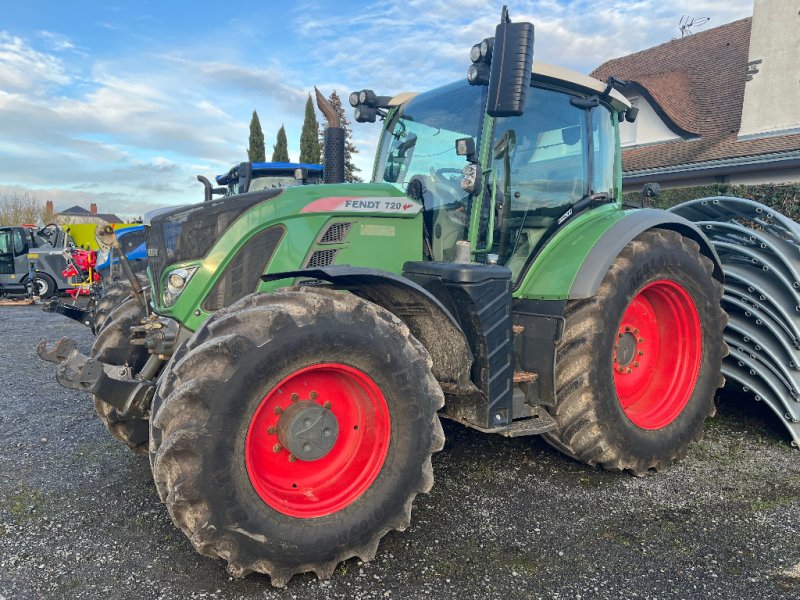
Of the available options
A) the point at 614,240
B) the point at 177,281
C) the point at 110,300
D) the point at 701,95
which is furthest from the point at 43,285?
the point at 701,95

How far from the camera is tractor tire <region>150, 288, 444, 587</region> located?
2387 mm

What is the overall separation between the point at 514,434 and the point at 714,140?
13.5m

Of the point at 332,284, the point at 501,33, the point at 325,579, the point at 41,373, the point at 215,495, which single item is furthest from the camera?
the point at 41,373

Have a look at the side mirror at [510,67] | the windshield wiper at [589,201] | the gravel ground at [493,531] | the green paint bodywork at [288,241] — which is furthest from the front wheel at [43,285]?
the side mirror at [510,67]

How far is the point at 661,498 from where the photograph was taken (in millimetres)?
3445

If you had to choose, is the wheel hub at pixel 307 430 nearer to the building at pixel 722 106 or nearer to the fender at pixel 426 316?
the fender at pixel 426 316

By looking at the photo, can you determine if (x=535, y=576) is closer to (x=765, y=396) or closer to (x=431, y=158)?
(x=431, y=158)

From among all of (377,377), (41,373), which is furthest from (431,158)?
(41,373)

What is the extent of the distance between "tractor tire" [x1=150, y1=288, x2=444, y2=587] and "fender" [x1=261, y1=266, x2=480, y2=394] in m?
0.25

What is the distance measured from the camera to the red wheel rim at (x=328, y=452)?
2670 mm

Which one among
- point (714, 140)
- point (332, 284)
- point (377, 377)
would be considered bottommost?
point (377, 377)

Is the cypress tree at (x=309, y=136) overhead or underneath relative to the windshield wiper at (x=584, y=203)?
overhead

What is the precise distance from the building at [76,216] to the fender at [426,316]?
1336 inches

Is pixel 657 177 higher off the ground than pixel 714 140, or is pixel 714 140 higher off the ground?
pixel 714 140
